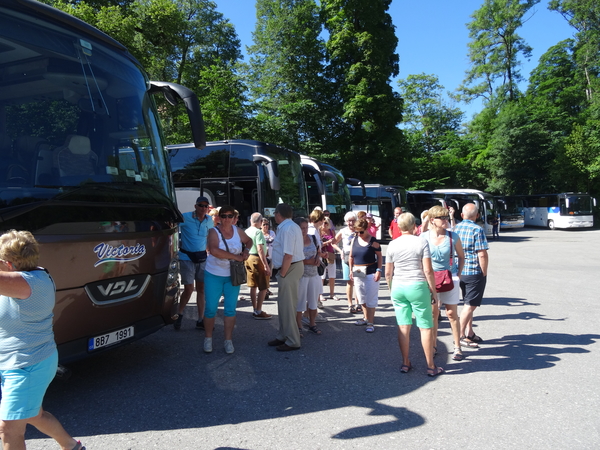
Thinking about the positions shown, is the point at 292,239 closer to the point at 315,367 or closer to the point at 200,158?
the point at 315,367

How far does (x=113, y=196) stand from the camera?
407cm

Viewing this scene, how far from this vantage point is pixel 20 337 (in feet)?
8.72

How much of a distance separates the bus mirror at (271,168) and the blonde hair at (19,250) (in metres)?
6.53

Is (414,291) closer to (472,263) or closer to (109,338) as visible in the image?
(472,263)

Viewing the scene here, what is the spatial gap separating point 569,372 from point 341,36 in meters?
28.1

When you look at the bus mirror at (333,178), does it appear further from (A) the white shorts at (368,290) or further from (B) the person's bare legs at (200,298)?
(B) the person's bare legs at (200,298)

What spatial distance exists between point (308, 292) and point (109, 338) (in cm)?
322

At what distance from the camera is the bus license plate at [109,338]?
12.8 ft

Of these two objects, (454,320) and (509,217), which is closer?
(454,320)

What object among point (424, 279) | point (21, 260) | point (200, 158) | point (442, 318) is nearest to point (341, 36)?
point (200, 158)

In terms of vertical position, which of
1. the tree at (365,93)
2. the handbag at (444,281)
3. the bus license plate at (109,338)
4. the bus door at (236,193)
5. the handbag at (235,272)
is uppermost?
the tree at (365,93)

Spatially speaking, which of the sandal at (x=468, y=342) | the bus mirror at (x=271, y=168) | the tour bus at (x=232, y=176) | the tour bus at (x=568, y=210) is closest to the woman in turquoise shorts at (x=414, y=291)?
the sandal at (x=468, y=342)

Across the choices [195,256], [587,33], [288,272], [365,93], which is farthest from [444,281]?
[587,33]

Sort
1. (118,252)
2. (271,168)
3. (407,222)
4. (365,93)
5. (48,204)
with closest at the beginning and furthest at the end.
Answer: (48,204), (118,252), (407,222), (271,168), (365,93)
